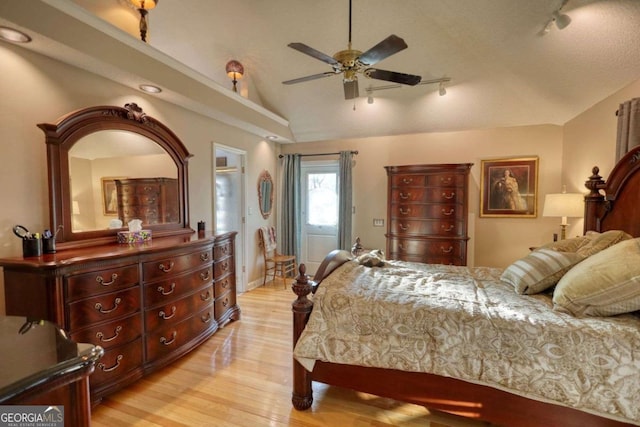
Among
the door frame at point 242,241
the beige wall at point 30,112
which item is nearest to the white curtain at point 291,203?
the door frame at point 242,241

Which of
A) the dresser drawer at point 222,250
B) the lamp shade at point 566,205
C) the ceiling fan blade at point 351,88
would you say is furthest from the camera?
the lamp shade at point 566,205

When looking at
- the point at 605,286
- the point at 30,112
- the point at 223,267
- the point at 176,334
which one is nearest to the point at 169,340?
the point at 176,334

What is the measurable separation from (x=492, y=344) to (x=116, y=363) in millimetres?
2544

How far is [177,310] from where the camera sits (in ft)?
8.59

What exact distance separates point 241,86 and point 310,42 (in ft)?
4.05

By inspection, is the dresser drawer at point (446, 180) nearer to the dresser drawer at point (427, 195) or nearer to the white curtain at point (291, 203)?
the dresser drawer at point (427, 195)

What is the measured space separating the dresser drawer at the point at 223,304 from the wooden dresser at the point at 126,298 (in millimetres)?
41

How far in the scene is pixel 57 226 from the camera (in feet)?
7.17

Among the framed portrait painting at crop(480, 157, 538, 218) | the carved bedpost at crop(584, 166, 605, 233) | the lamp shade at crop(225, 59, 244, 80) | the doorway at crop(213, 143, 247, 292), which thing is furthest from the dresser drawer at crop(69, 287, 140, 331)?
the framed portrait painting at crop(480, 157, 538, 218)

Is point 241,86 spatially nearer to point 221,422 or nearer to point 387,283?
point 387,283

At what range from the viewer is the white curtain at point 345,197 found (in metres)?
5.01

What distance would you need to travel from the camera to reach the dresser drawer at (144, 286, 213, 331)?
94.0 inches

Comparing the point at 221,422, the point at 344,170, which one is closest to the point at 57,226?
the point at 221,422

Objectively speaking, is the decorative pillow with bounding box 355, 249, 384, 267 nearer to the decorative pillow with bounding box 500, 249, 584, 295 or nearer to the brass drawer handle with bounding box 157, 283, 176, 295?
the decorative pillow with bounding box 500, 249, 584, 295
